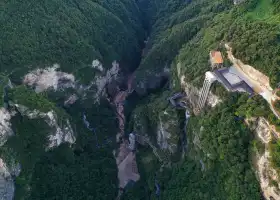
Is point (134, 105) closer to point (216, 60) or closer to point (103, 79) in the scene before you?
point (103, 79)

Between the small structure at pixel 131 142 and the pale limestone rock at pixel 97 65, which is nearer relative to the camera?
the small structure at pixel 131 142

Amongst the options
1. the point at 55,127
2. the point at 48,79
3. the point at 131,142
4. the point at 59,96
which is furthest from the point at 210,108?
the point at 48,79

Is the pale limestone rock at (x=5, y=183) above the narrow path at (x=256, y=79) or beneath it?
above

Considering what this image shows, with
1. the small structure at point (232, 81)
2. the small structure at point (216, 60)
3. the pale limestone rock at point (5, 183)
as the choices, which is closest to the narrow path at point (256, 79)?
the small structure at point (232, 81)

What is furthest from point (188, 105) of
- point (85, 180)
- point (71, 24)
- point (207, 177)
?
point (71, 24)

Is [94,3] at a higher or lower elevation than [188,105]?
higher

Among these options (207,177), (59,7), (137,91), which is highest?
(59,7)

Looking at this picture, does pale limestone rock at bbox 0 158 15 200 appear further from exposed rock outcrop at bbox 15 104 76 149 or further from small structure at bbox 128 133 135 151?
small structure at bbox 128 133 135 151

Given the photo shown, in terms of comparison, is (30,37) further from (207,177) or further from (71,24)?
(207,177)

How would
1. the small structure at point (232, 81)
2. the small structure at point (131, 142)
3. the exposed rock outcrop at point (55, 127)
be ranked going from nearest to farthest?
the small structure at point (232, 81) < the exposed rock outcrop at point (55, 127) < the small structure at point (131, 142)

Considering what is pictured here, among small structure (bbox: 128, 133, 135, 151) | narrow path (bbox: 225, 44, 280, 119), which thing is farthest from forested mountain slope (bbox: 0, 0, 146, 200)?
narrow path (bbox: 225, 44, 280, 119)

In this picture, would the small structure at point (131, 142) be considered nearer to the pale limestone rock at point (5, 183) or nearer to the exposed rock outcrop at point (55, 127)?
the exposed rock outcrop at point (55, 127)
